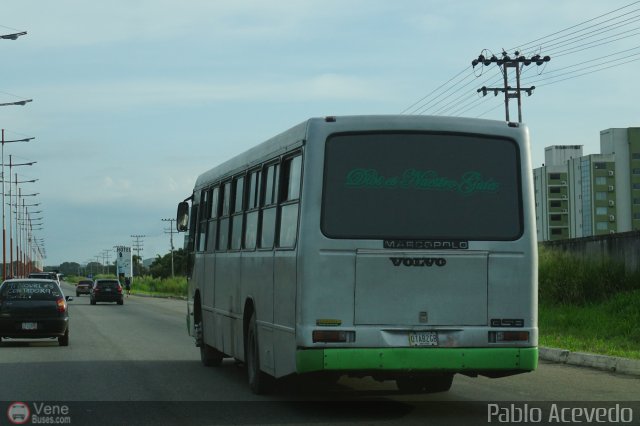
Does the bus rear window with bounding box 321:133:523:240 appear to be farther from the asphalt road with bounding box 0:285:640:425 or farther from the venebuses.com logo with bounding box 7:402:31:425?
the venebuses.com logo with bounding box 7:402:31:425

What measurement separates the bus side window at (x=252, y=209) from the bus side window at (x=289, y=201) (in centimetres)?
134

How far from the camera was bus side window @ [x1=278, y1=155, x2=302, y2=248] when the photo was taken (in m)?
11.6

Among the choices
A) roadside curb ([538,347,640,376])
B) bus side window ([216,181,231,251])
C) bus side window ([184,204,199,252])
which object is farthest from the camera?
bus side window ([184,204,199,252])

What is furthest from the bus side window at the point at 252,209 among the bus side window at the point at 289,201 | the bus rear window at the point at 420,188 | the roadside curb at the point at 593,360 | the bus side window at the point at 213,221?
the roadside curb at the point at 593,360

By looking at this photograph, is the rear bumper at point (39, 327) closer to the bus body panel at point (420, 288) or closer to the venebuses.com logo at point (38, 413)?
the venebuses.com logo at point (38, 413)

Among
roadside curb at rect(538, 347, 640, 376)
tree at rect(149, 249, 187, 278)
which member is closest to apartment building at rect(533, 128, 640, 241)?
tree at rect(149, 249, 187, 278)

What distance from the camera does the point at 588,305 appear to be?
26.7 m

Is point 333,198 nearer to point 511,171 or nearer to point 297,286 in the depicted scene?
point 297,286

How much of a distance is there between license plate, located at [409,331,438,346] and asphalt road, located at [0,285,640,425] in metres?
0.77

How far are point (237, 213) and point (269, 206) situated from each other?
2147 millimetres

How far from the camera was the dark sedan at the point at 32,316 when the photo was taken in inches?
930

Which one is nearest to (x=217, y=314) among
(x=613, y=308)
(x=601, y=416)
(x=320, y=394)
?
(x=320, y=394)

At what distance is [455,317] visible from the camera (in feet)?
36.6

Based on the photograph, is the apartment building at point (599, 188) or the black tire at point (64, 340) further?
the apartment building at point (599, 188)
